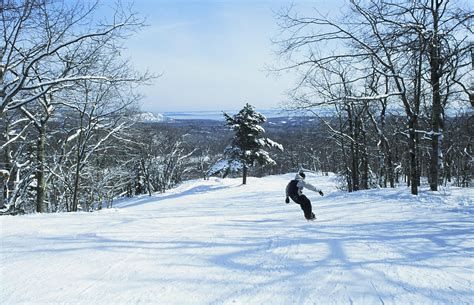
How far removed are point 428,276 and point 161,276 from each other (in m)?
3.34

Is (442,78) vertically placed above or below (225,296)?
above

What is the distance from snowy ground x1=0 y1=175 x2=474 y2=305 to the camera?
3.50 m

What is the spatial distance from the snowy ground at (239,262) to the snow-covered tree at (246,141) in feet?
88.8

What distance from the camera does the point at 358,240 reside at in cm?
564

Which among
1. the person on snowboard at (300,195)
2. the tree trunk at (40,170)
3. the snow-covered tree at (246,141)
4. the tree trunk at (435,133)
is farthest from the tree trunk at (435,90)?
the snow-covered tree at (246,141)

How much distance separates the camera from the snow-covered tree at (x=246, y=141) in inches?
1352

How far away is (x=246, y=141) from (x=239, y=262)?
30302 mm

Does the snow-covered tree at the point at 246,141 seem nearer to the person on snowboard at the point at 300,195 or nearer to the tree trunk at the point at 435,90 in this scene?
the tree trunk at the point at 435,90

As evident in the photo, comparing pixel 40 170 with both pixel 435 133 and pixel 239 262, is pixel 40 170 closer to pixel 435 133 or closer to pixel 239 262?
pixel 239 262

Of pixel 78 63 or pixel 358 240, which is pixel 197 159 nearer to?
pixel 78 63

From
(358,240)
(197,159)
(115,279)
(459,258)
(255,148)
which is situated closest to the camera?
(115,279)

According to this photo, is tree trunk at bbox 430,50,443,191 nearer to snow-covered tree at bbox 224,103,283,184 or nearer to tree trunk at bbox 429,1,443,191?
A: tree trunk at bbox 429,1,443,191

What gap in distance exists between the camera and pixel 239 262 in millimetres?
4496

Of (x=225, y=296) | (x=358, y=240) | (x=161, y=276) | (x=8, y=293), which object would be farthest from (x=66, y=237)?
(x=358, y=240)
